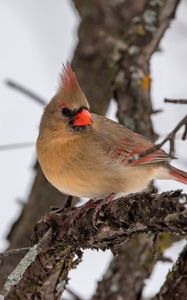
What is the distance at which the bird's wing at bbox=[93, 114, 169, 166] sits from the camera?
3275mm

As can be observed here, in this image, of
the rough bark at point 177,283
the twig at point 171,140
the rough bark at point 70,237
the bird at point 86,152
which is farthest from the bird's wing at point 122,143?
the twig at point 171,140

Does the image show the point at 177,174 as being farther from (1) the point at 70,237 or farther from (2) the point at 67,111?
(1) the point at 70,237

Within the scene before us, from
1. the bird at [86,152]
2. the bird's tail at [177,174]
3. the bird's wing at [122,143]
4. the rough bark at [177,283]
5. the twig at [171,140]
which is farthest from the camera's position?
the bird's tail at [177,174]

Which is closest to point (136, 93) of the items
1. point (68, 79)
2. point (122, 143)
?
point (122, 143)

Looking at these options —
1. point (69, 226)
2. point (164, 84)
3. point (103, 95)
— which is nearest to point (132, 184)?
point (69, 226)

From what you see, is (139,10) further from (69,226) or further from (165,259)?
(69,226)

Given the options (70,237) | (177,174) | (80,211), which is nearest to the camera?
(70,237)

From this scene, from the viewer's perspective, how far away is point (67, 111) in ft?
11.0

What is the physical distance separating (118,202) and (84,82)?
6.36 ft

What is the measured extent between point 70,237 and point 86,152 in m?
0.76

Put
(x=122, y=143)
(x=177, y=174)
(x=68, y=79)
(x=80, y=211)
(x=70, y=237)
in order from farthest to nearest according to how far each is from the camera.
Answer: (x=177, y=174)
(x=122, y=143)
(x=68, y=79)
(x=80, y=211)
(x=70, y=237)

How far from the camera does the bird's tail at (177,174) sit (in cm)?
353

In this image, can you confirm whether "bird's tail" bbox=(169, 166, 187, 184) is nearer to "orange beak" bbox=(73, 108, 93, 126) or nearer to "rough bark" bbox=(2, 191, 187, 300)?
"orange beak" bbox=(73, 108, 93, 126)

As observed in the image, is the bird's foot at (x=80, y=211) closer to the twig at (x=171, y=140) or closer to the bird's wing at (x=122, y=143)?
the bird's wing at (x=122, y=143)
